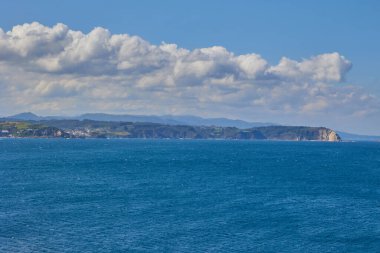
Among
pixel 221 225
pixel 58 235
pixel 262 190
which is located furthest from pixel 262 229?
pixel 262 190

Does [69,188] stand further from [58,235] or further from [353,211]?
[353,211]

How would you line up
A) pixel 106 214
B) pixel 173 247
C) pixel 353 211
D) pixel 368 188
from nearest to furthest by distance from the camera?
pixel 173 247, pixel 106 214, pixel 353 211, pixel 368 188

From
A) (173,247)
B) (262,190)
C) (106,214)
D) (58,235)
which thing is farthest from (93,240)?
(262,190)

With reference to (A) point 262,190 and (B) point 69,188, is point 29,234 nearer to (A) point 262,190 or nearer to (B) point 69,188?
(B) point 69,188

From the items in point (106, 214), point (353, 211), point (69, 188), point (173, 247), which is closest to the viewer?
point (173, 247)

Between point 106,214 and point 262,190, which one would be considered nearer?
point 106,214

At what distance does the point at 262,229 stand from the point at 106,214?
1565 inches

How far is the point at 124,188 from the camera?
17400 cm

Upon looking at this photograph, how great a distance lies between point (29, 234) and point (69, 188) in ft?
219

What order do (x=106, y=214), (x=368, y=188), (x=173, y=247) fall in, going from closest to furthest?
1. (x=173, y=247)
2. (x=106, y=214)
3. (x=368, y=188)

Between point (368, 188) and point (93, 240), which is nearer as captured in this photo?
point (93, 240)

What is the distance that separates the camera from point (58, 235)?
342 ft

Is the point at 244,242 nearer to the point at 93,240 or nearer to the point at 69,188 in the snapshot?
the point at 93,240

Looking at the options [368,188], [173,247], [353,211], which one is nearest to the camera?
[173,247]
